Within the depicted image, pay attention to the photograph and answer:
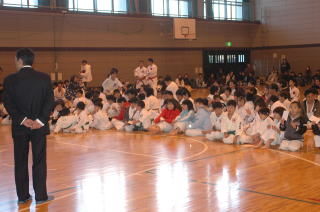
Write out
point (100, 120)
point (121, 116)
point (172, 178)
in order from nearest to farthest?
point (172, 178) < point (100, 120) < point (121, 116)

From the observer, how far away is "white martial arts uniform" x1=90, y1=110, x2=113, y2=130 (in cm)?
1068

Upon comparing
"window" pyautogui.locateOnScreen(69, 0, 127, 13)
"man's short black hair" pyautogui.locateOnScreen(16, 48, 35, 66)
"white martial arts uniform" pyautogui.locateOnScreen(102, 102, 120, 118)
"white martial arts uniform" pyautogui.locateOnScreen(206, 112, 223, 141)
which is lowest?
"white martial arts uniform" pyautogui.locateOnScreen(206, 112, 223, 141)

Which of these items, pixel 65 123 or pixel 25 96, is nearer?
pixel 25 96

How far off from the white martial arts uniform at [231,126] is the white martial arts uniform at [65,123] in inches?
146

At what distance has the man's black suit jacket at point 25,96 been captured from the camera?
455 cm

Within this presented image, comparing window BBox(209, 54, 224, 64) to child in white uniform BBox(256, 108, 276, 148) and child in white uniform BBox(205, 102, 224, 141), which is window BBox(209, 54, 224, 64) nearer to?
child in white uniform BBox(205, 102, 224, 141)

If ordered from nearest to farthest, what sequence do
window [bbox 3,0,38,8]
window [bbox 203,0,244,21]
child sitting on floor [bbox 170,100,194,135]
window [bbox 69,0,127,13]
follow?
child sitting on floor [bbox 170,100,194,135]
window [bbox 3,0,38,8]
window [bbox 69,0,127,13]
window [bbox 203,0,244,21]

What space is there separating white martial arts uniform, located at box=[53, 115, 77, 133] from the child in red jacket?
186cm

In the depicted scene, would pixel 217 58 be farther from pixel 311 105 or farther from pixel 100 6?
pixel 311 105

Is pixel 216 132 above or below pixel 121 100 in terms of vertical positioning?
below

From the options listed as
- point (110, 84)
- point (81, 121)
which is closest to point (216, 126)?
point (81, 121)

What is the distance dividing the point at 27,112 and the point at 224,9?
21419 millimetres

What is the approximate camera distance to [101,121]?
1068 cm

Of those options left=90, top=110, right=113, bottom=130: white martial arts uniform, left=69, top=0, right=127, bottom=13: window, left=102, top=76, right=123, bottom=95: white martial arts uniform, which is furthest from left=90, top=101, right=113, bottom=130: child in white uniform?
left=69, top=0, right=127, bottom=13: window
